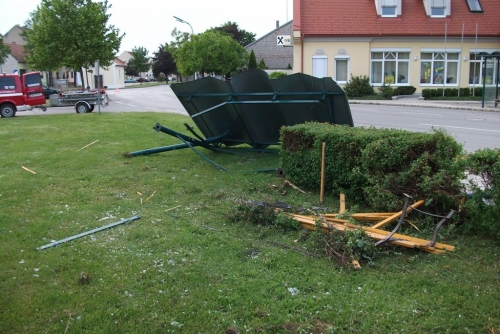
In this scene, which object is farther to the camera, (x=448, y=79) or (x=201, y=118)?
(x=448, y=79)

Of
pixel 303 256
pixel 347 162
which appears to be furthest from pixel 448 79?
pixel 303 256

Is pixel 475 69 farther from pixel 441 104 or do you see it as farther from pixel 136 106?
pixel 136 106

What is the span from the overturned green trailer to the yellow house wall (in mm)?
26527

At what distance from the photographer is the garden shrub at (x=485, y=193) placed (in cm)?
536

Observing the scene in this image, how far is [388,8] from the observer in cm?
3841

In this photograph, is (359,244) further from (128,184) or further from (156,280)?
(128,184)

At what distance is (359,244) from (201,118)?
750 centimetres

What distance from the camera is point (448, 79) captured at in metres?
37.7

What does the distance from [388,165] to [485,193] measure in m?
1.41

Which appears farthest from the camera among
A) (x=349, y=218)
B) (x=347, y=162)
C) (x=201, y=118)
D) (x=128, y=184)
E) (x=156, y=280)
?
(x=201, y=118)

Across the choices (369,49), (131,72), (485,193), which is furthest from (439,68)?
(131,72)

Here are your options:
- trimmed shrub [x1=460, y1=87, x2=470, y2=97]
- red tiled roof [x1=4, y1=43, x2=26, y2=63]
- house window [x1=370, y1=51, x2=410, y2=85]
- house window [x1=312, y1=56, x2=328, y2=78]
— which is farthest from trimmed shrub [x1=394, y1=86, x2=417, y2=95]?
red tiled roof [x1=4, y1=43, x2=26, y2=63]

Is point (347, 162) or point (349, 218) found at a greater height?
point (347, 162)

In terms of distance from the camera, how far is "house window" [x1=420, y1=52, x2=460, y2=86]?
123ft
